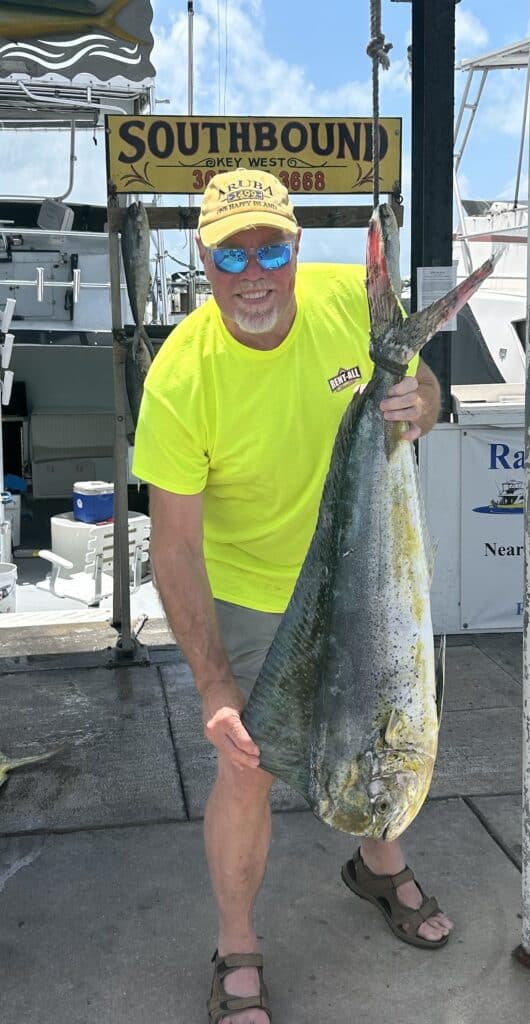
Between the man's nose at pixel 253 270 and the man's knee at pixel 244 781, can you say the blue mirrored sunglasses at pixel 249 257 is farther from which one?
the man's knee at pixel 244 781

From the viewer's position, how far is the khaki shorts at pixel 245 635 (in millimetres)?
2287

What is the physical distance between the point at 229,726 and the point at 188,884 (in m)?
0.91

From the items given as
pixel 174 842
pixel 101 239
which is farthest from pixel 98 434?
pixel 174 842

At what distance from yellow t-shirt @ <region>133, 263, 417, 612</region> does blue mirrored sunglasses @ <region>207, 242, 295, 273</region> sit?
17cm

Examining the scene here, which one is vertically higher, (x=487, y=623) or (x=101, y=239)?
(x=101, y=239)

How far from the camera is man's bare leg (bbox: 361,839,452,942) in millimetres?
2363

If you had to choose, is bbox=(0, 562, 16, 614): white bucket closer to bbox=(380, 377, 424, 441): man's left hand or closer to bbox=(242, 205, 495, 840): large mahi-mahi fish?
bbox=(242, 205, 495, 840): large mahi-mahi fish

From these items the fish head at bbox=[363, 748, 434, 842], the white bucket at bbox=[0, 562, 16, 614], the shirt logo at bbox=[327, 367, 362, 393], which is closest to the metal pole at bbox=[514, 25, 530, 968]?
the shirt logo at bbox=[327, 367, 362, 393]

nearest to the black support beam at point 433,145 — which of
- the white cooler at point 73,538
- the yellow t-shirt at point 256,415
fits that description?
the yellow t-shirt at point 256,415

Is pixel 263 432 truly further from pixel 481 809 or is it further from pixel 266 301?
pixel 481 809

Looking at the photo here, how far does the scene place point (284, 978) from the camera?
2254mm

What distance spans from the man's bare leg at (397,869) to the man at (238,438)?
425 mm

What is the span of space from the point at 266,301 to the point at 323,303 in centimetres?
25

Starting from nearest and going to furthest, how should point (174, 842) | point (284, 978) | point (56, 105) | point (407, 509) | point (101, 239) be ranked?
1. point (407, 509)
2. point (284, 978)
3. point (174, 842)
4. point (56, 105)
5. point (101, 239)
